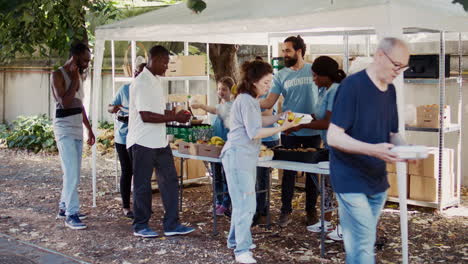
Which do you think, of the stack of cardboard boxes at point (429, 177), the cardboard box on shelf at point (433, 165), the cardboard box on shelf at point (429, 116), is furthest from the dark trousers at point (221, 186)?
the cardboard box on shelf at point (429, 116)

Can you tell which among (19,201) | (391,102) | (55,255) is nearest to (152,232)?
(55,255)

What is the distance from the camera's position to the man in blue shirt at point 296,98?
273 inches

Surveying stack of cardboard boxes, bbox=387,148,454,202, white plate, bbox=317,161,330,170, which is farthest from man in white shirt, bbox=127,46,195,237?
stack of cardboard boxes, bbox=387,148,454,202

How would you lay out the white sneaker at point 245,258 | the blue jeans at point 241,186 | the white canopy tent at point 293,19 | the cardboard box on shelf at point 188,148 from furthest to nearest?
the cardboard box on shelf at point 188,148, the white sneaker at point 245,258, the blue jeans at point 241,186, the white canopy tent at point 293,19

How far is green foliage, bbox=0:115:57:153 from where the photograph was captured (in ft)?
46.5

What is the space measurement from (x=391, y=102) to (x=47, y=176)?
825 cm

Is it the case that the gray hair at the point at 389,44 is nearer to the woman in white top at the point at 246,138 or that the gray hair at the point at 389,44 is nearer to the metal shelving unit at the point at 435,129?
the woman in white top at the point at 246,138

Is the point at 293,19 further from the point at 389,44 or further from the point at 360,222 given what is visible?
the point at 360,222

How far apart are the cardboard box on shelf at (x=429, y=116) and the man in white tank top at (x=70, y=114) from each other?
13.4ft

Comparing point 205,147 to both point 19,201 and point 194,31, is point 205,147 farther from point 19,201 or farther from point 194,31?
point 19,201

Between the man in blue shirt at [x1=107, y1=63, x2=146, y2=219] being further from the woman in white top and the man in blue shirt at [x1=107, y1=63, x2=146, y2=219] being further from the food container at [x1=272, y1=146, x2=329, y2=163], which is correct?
the woman in white top

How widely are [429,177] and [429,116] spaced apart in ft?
2.48

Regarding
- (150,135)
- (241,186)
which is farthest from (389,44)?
(150,135)

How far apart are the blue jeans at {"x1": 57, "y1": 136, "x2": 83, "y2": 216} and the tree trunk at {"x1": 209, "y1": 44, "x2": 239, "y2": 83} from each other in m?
4.82
